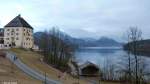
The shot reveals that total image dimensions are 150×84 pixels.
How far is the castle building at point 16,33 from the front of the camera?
426 ft

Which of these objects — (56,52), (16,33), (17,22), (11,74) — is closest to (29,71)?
(11,74)

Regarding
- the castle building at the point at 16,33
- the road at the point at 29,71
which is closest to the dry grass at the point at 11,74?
the road at the point at 29,71

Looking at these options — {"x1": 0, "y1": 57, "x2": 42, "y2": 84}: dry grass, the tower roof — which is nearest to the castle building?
the tower roof

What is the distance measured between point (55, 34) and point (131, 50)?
6015 centimetres

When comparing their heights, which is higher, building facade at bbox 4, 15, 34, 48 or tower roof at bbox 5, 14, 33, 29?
tower roof at bbox 5, 14, 33, 29

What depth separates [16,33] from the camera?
129875 mm

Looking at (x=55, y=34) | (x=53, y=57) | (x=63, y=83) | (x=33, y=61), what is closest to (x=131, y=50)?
(x=63, y=83)

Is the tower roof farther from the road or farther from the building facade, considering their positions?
the road

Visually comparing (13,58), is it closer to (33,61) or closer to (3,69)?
(33,61)

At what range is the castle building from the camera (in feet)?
426

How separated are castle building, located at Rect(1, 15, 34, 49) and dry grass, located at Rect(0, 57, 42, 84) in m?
45.5

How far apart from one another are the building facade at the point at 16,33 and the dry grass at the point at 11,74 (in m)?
45.5

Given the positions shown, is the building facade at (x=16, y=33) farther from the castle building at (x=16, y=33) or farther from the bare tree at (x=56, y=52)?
the bare tree at (x=56, y=52)

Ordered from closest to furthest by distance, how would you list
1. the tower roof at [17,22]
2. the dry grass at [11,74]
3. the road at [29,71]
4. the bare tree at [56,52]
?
1. the dry grass at [11,74]
2. the road at [29,71]
3. the bare tree at [56,52]
4. the tower roof at [17,22]
